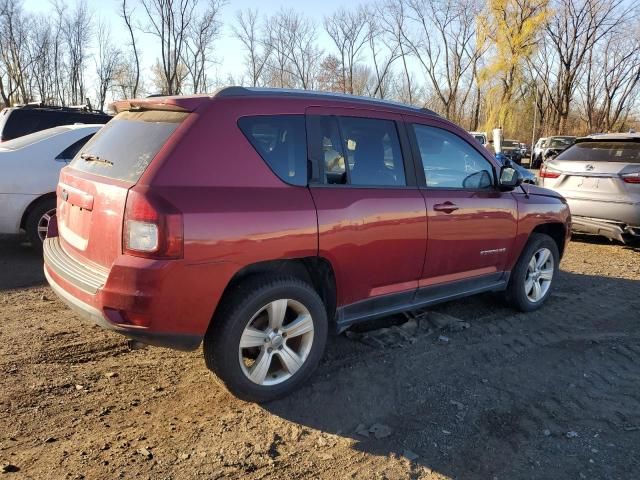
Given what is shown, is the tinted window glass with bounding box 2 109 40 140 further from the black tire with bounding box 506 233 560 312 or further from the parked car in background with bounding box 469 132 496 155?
the parked car in background with bounding box 469 132 496 155

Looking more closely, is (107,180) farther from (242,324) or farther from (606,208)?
(606,208)

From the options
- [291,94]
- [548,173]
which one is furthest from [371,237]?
[548,173]

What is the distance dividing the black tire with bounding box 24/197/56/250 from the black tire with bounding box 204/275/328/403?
4.08 meters

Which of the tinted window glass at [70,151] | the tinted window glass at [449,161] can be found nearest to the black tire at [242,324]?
the tinted window glass at [449,161]

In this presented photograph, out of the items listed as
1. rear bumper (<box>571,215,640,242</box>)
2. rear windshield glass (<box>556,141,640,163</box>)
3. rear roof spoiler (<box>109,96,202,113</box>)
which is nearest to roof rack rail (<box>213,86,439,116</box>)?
rear roof spoiler (<box>109,96,202,113</box>)

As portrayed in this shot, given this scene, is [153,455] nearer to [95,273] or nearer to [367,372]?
[95,273]

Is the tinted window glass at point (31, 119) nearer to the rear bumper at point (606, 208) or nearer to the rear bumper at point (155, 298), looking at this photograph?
the rear bumper at point (155, 298)

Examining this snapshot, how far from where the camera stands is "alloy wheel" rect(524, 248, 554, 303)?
5.15 metres

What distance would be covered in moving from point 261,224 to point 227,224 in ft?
0.70

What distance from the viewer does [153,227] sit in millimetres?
2760

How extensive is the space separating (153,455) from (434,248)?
2375 mm

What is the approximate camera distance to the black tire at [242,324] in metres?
3.05

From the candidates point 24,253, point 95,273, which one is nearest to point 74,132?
point 24,253

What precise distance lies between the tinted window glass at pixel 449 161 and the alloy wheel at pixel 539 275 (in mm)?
1113
